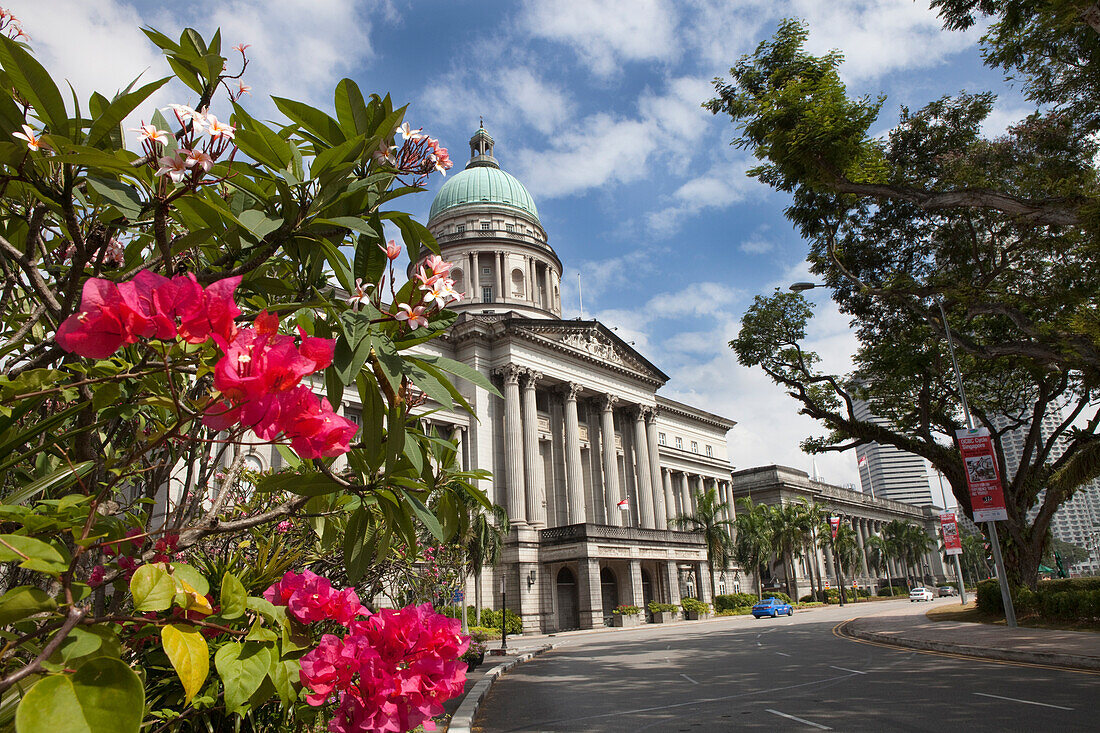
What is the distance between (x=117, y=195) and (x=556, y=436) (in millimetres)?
48072

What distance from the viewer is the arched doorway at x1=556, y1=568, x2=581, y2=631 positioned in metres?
44.4

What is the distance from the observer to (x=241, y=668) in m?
2.08

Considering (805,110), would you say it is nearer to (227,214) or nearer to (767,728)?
(767,728)

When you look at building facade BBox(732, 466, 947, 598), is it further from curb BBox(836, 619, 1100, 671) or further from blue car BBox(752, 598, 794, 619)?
curb BBox(836, 619, 1100, 671)

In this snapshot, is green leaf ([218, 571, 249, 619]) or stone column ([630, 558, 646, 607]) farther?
stone column ([630, 558, 646, 607])

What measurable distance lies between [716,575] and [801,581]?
19801 mm

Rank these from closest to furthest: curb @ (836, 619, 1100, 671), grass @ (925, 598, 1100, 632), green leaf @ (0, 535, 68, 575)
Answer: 1. green leaf @ (0, 535, 68, 575)
2. curb @ (836, 619, 1100, 671)
3. grass @ (925, 598, 1100, 632)

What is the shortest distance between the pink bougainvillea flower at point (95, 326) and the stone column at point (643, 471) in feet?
171

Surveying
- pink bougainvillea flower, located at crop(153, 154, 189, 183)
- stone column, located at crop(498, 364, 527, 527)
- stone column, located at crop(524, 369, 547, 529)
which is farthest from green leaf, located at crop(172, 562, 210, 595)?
stone column, located at crop(524, 369, 547, 529)

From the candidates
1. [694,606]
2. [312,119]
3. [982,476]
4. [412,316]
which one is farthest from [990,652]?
[694,606]

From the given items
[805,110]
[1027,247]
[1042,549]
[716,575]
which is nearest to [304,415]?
[805,110]

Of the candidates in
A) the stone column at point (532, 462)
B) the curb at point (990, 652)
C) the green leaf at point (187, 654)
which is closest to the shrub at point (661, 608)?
the stone column at point (532, 462)

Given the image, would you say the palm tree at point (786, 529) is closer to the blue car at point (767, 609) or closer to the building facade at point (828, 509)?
the building facade at point (828, 509)

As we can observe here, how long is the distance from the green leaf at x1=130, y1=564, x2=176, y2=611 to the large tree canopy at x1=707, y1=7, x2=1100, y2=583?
591 inches
